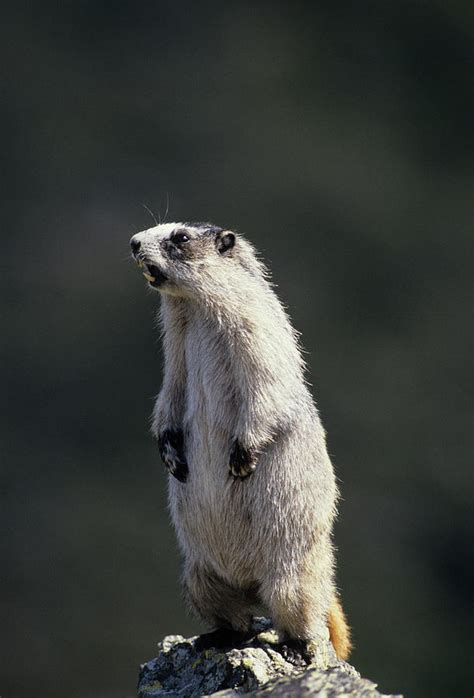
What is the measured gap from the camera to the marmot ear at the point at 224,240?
12.3ft

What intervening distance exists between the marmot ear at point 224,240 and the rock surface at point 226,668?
1.44 m

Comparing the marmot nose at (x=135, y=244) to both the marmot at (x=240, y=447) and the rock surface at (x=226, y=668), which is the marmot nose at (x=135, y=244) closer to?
the marmot at (x=240, y=447)

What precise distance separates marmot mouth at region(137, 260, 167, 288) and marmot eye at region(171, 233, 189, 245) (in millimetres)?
133

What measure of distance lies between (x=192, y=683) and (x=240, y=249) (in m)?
1.59

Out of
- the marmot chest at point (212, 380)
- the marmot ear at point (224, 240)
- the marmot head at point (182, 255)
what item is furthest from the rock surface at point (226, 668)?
the marmot ear at point (224, 240)

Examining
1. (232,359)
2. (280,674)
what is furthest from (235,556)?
(232,359)

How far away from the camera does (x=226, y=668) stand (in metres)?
3.55

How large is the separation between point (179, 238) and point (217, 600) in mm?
1368

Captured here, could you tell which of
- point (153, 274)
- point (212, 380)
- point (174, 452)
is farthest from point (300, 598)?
point (153, 274)

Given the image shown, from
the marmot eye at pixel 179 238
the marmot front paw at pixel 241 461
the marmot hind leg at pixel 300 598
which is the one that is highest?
the marmot eye at pixel 179 238

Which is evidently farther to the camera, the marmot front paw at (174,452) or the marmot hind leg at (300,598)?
the marmot front paw at (174,452)

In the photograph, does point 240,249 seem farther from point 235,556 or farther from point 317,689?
point 317,689

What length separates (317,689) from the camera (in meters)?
2.91

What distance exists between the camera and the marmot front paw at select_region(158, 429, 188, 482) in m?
3.82
